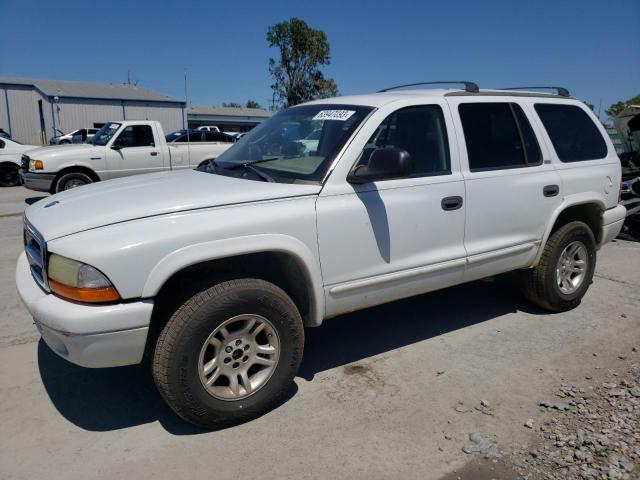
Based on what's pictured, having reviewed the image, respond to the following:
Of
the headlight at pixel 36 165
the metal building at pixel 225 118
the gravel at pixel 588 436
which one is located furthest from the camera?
the metal building at pixel 225 118

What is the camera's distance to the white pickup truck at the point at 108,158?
10.6 m

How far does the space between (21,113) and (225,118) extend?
1918 centimetres

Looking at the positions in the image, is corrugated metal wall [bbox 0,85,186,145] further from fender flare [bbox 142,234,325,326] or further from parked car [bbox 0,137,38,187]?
fender flare [bbox 142,234,325,326]

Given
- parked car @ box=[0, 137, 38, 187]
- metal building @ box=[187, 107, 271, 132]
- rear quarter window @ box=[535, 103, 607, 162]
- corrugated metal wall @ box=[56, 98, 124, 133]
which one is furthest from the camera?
metal building @ box=[187, 107, 271, 132]

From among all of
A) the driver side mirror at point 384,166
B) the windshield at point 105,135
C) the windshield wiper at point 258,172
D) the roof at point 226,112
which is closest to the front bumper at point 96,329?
the windshield wiper at point 258,172

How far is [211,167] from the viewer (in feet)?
13.3

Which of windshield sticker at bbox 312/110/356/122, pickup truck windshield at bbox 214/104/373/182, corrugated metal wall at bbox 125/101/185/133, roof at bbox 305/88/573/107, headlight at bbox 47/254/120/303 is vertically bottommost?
headlight at bbox 47/254/120/303

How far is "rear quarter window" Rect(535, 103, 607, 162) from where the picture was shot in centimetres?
459

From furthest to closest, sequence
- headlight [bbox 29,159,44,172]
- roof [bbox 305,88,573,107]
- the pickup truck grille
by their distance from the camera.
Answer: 1. headlight [bbox 29,159,44,172]
2. roof [bbox 305,88,573,107]
3. the pickup truck grille

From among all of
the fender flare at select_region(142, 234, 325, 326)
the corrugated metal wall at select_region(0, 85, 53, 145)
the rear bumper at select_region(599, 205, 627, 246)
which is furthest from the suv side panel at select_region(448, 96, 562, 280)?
the corrugated metal wall at select_region(0, 85, 53, 145)

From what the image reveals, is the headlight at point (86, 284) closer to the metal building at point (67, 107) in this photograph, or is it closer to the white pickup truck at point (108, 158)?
the white pickup truck at point (108, 158)

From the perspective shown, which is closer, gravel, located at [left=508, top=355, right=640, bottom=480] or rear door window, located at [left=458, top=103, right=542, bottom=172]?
gravel, located at [left=508, top=355, right=640, bottom=480]

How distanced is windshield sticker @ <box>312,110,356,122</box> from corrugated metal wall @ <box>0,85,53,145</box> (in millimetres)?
44546

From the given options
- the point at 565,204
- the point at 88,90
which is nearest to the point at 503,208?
the point at 565,204
